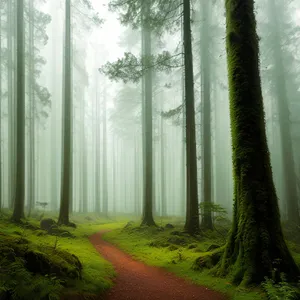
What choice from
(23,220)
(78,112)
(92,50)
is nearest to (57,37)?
(92,50)

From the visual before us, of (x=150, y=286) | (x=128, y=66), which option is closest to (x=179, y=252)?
(x=150, y=286)

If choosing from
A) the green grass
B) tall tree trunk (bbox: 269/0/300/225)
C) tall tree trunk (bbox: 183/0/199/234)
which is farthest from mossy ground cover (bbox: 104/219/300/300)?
tall tree trunk (bbox: 269/0/300/225)

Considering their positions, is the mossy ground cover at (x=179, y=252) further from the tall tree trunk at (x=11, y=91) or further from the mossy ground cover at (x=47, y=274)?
the tall tree trunk at (x=11, y=91)

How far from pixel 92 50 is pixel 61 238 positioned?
27.6 m

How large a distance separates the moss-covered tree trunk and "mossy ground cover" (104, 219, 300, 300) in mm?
415

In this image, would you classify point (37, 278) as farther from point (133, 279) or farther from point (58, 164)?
point (58, 164)

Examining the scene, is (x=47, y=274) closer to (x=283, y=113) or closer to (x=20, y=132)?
(x=20, y=132)

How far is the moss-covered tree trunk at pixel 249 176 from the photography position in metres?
5.65

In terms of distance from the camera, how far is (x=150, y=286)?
20.0ft

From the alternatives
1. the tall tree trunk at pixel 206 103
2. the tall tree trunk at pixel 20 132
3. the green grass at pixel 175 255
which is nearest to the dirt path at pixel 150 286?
the green grass at pixel 175 255

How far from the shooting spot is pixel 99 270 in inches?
271

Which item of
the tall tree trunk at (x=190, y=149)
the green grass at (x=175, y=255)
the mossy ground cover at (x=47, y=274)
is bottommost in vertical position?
the green grass at (x=175, y=255)

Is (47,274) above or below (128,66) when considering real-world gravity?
below

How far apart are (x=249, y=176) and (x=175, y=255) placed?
14.3 ft
